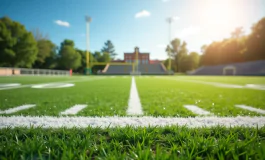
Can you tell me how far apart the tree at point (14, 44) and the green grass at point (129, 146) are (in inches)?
1283

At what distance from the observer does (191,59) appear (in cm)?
5594

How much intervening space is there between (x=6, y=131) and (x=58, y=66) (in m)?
49.0

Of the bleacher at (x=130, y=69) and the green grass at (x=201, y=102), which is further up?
the bleacher at (x=130, y=69)

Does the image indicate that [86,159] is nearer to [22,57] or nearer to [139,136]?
[139,136]

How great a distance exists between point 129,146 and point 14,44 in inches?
1363

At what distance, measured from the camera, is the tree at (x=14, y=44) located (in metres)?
25.7

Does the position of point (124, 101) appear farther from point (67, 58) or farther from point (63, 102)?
point (67, 58)

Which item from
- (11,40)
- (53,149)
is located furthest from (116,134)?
(11,40)

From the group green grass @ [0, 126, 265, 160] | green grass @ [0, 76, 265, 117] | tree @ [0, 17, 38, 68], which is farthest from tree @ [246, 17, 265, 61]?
tree @ [0, 17, 38, 68]

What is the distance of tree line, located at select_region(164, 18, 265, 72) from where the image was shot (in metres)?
34.4

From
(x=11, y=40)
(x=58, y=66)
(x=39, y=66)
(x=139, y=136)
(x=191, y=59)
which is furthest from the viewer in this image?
(x=191, y=59)

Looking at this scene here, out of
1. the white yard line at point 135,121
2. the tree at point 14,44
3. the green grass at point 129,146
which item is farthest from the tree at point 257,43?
the tree at point 14,44

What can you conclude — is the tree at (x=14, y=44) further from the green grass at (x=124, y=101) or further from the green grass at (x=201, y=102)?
the green grass at (x=201, y=102)

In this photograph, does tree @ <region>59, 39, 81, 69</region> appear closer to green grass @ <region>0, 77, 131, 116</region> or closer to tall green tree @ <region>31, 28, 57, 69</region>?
tall green tree @ <region>31, 28, 57, 69</region>
